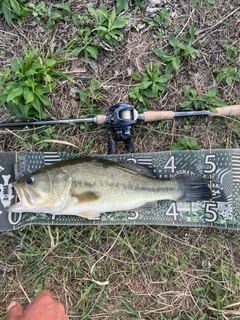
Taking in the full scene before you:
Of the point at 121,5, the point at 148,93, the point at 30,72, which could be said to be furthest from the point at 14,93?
the point at 121,5

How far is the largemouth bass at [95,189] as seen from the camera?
9.84ft

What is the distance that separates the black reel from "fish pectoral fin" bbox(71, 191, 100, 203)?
1.53ft

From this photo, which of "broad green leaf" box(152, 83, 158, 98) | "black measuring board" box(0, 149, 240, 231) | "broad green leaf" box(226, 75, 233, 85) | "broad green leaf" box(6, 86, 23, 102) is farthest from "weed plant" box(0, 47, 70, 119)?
"broad green leaf" box(226, 75, 233, 85)

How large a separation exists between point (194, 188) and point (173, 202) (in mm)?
275

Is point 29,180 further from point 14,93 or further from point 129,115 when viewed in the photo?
point 129,115

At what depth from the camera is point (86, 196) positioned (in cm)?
305

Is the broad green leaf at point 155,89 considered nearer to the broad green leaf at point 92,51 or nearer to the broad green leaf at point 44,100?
→ the broad green leaf at point 92,51

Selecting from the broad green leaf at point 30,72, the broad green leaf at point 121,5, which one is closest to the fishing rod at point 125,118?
the broad green leaf at point 30,72

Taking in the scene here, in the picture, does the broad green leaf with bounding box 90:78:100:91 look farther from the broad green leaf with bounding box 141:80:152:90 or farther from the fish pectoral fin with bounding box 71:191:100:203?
the fish pectoral fin with bounding box 71:191:100:203

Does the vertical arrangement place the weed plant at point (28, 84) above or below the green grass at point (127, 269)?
above

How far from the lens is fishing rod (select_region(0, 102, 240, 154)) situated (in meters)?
3.19

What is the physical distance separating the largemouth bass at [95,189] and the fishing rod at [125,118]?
290 millimetres

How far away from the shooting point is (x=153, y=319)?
3.40m

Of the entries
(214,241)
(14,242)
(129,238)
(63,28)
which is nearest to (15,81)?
(63,28)
